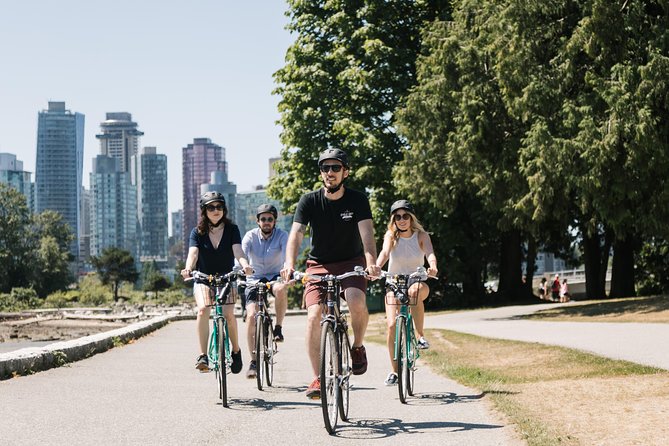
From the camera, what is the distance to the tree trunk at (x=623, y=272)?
34906 mm

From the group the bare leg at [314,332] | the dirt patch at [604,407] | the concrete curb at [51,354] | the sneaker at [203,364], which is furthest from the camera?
the concrete curb at [51,354]

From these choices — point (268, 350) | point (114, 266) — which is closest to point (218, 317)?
point (268, 350)

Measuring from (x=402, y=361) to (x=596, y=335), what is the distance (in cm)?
884

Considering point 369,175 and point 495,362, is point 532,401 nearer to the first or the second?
point 495,362

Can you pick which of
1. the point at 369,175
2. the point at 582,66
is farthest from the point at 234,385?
the point at 369,175

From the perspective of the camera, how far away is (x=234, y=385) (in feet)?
37.1

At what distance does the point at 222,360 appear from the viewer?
9320 millimetres

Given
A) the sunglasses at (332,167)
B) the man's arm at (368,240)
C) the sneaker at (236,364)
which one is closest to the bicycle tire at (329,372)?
the man's arm at (368,240)

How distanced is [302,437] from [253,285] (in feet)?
12.4

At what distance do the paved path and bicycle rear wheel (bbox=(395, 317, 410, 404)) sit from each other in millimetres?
3424

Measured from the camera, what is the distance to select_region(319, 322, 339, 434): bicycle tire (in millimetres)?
7422

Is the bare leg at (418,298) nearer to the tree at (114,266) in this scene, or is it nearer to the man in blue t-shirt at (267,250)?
the man in blue t-shirt at (267,250)

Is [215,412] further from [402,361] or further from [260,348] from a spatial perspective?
[260,348]

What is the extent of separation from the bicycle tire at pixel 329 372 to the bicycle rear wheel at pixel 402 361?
5.40 feet
